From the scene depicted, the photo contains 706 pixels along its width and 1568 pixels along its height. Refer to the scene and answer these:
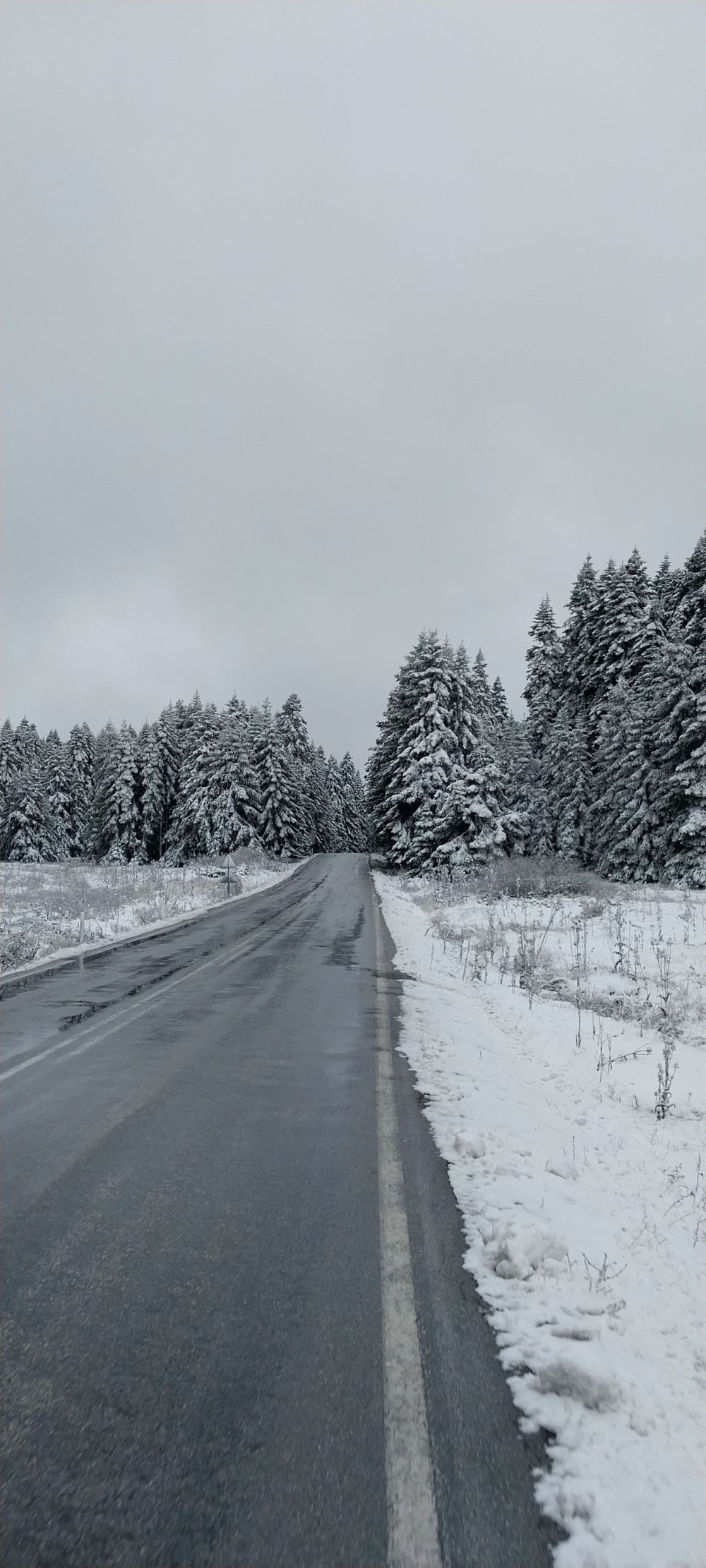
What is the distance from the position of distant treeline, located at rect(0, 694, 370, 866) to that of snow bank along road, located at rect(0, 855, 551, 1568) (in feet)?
155

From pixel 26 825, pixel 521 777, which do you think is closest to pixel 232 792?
pixel 26 825

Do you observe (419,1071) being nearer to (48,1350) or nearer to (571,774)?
(48,1350)

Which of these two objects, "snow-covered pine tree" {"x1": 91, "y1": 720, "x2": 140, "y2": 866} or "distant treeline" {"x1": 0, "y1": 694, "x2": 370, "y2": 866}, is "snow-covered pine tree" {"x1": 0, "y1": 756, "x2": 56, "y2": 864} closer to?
"distant treeline" {"x1": 0, "y1": 694, "x2": 370, "y2": 866}

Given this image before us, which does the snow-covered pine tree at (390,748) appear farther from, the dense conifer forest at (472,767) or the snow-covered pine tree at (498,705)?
the snow-covered pine tree at (498,705)

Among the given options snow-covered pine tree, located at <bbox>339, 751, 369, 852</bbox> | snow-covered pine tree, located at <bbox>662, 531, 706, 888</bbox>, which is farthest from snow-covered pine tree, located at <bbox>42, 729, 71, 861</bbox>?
snow-covered pine tree, located at <bbox>662, 531, 706, 888</bbox>

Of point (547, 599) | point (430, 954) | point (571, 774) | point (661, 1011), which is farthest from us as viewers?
point (547, 599)

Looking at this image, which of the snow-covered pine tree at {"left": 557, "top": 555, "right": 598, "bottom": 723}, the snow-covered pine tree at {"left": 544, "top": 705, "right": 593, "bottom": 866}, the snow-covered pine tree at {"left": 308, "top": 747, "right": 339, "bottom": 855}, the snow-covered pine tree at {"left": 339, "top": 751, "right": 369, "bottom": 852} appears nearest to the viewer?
the snow-covered pine tree at {"left": 544, "top": 705, "right": 593, "bottom": 866}

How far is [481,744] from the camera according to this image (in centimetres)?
3741

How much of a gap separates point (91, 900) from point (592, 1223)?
23481mm

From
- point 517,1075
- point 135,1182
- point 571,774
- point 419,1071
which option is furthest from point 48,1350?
point 571,774

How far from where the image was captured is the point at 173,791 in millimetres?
66188

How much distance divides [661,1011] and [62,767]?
7464cm

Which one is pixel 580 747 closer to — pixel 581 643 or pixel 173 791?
pixel 581 643

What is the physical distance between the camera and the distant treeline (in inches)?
2116
